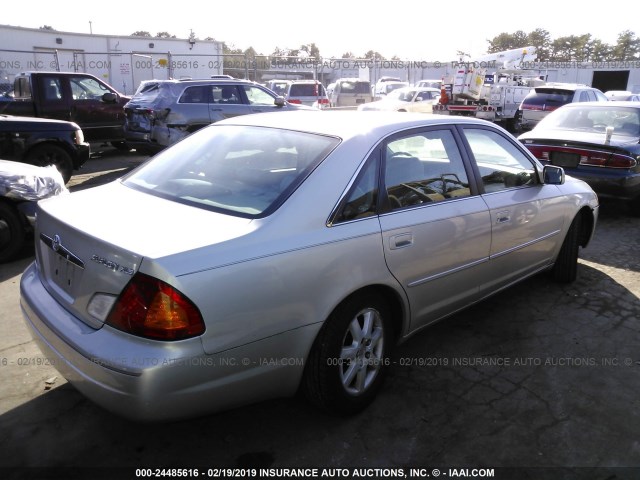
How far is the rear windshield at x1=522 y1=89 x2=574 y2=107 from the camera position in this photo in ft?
50.3

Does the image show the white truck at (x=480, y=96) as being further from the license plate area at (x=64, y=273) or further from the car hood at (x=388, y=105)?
the license plate area at (x=64, y=273)

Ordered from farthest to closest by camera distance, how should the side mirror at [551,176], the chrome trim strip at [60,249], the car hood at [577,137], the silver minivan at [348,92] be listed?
the silver minivan at [348,92], the car hood at [577,137], the side mirror at [551,176], the chrome trim strip at [60,249]

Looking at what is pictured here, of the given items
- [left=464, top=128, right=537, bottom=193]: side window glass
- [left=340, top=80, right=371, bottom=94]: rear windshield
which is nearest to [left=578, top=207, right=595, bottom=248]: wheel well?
[left=464, top=128, right=537, bottom=193]: side window glass

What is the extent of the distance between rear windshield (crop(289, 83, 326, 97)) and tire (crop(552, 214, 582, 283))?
50.0ft

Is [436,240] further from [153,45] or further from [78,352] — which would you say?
[153,45]

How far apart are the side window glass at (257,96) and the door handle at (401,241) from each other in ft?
28.8

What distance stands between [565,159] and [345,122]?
4.97 m

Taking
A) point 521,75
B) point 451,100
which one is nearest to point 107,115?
point 451,100

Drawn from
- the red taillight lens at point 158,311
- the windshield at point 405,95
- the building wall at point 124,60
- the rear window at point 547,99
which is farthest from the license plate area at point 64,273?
the building wall at point 124,60

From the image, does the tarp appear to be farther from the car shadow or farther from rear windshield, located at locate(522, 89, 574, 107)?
rear windshield, located at locate(522, 89, 574, 107)

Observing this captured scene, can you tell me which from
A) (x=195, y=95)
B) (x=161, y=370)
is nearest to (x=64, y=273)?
(x=161, y=370)

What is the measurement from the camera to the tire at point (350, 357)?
8.50 feet

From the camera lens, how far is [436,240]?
122 inches

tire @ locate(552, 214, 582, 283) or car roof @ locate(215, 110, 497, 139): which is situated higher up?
car roof @ locate(215, 110, 497, 139)
